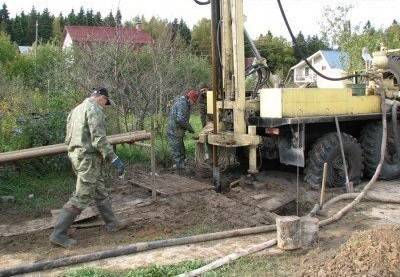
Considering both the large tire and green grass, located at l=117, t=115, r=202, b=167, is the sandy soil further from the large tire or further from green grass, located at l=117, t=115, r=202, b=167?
the large tire

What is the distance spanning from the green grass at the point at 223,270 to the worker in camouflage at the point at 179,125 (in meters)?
4.93

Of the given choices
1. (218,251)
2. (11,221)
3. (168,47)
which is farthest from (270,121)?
(168,47)

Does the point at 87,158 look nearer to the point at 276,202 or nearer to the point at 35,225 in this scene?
the point at 35,225

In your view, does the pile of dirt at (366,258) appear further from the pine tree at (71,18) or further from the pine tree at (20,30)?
the pine tree at (20,30)

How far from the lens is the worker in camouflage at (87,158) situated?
6.12 metres

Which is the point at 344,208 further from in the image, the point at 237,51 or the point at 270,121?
the point at 237,51

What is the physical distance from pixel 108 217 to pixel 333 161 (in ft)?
13.6

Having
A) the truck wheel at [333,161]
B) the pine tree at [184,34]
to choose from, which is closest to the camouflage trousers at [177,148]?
the truck wheel at [333,161]

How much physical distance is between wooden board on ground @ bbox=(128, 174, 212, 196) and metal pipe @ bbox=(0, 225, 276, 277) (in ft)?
6.27

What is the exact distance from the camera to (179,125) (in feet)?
33.9

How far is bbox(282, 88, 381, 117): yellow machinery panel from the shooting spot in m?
8.32

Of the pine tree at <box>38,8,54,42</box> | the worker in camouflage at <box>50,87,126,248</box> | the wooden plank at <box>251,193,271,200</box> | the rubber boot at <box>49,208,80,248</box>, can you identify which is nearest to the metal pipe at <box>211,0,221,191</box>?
the wooden plank at <box>251,193,271,200</box>

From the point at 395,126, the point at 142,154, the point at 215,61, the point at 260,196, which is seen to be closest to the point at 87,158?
the point at 260,196

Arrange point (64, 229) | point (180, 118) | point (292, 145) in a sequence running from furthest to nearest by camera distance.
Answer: point (180, 118)
point (292, 145)
point (64, 229)
